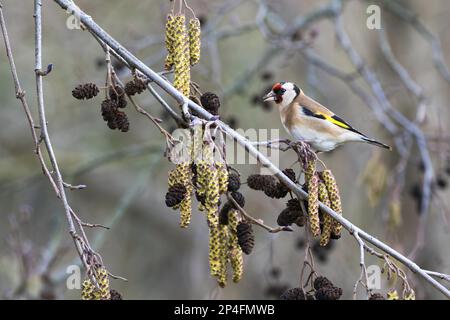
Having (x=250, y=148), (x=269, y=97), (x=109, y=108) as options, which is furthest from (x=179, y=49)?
(x=269, y=97)

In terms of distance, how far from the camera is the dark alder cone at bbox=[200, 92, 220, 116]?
2518 millimetres

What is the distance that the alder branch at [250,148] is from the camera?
2.25 m

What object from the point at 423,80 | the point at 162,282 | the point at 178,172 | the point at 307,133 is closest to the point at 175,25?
the point at 178,172

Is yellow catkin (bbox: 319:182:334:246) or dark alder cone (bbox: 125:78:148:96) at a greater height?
dark alder cone (bbox: 125:78:148:96)

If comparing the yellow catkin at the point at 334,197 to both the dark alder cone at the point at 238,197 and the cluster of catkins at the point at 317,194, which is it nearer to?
the cluster of catkins at the point at 317,194

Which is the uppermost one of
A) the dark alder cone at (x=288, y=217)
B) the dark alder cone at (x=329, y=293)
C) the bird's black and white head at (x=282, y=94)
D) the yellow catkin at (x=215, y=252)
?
the bird's black and white head at (x=282, y=94)

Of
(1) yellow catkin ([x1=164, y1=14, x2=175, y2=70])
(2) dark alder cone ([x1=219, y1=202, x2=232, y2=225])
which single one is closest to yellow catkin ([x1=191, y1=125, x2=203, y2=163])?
(2) dark alder cone ([x1=219, y1=202, x2=232, y2=225])

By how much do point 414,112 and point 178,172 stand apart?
4.56 meters

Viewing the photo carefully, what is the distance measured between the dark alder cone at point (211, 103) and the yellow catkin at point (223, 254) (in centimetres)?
44

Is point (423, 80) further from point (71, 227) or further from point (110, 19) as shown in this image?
point (71, 227)

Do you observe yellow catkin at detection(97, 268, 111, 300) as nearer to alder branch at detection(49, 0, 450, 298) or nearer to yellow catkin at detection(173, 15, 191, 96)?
alder branch at detection(49, 0, 450, 298)

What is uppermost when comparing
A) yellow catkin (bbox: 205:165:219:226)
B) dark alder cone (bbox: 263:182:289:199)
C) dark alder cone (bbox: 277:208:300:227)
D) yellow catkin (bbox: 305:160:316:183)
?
yellow catkin (bbox: 305:160:316:183)

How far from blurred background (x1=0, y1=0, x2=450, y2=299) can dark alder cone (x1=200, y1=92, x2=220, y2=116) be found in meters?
2.08

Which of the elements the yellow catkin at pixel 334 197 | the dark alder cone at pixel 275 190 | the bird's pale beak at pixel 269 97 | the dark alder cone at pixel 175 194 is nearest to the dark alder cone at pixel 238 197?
the dark alder cone at pixel 275 190
